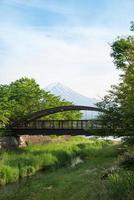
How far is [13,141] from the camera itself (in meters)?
68.0

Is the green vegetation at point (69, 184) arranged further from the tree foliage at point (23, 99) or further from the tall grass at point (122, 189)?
the tree foliage at point (23, 99)

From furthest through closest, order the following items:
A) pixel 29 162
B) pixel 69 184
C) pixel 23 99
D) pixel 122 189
→ 1. pixel 23 99
2. pixel 29 162
3. pixel 69 184
4. pixel 122 189

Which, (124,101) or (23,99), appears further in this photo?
(23,99)

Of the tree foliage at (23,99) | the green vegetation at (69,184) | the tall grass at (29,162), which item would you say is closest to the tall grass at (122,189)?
the green vegetation at (69,184)

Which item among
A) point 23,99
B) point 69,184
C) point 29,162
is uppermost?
point 23,99

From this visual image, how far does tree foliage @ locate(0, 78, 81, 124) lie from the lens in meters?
76.3

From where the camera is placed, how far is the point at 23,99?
8050 centimetres

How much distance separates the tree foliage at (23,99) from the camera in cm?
7631

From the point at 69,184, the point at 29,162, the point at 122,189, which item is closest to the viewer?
the point at 122,189

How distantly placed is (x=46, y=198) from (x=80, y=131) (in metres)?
40.6

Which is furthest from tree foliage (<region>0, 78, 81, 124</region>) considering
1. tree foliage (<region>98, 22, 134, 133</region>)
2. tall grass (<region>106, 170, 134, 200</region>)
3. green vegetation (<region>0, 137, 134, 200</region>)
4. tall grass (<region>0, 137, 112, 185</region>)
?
tall grass (<region>106, 170, 134, 200</region>)

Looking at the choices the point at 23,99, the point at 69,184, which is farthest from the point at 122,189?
the point at 23,99

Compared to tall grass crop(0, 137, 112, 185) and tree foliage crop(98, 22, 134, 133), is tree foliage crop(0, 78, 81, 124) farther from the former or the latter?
tree foliage crop(98, 22, 134, 133)

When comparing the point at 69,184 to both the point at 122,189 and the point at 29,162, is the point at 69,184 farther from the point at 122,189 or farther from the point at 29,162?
the point at 29,162
